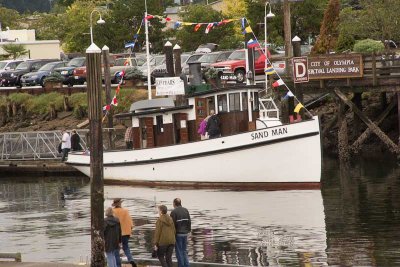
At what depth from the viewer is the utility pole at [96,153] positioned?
25.0m

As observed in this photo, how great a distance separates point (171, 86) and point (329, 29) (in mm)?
15856

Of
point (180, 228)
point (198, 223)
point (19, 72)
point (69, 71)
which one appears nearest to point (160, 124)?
point (198, 223)

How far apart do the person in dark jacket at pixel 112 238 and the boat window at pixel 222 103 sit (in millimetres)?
19798

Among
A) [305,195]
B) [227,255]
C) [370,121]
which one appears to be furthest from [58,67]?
[227,255]

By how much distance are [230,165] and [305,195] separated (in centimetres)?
361

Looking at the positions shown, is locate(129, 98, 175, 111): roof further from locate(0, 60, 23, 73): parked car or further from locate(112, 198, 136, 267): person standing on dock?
locate(0, 60, 23, 73): parked car

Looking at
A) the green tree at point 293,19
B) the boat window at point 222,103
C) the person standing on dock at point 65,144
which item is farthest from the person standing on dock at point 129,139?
the green tree at point 293,19

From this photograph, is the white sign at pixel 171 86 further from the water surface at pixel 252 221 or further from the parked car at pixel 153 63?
the parked car at pixel 153 63

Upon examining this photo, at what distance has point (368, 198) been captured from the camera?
39.2 metres

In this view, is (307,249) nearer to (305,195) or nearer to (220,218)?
(220,218)

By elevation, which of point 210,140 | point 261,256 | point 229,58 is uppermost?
point 229,58

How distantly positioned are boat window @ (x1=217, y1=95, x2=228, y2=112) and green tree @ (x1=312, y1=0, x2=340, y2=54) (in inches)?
627

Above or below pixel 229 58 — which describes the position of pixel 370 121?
below

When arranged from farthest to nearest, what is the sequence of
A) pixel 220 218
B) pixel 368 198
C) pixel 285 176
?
1. pixel 285 176
2. pixel 368 198
3. pixel 220 218
